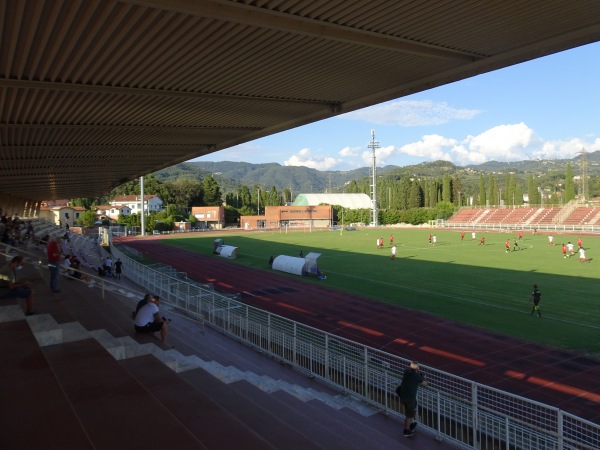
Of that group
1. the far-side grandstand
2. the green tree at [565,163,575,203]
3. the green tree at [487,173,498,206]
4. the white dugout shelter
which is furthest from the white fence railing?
the green tree at [487,173,498,206]

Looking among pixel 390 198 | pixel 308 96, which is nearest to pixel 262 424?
pixel 308 96

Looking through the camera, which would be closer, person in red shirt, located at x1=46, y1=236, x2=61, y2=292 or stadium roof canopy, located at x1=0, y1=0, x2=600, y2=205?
stadium roof canopy, located at x1=0, y1=0, x2=600, y2=205

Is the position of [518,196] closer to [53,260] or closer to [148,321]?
[53,260]

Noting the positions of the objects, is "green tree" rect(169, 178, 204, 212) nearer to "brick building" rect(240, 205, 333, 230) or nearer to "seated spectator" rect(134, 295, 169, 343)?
"brick building" rect(240, 205, 333, 230)

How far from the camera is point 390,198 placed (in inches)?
5025

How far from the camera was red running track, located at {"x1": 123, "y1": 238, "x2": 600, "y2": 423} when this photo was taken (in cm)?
1055

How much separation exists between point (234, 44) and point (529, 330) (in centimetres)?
1318

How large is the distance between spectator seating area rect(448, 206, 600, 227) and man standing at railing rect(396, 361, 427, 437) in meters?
70.8

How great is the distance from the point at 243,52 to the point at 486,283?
66.7 feet

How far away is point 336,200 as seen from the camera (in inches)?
4796

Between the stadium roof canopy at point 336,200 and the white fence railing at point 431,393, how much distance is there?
105843 millimetres

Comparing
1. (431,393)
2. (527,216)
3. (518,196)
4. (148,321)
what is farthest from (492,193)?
(148,321)

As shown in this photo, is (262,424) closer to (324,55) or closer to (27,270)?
(324,55)

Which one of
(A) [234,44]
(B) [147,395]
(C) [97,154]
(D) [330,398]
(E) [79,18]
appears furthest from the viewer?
(C) [97,154]
